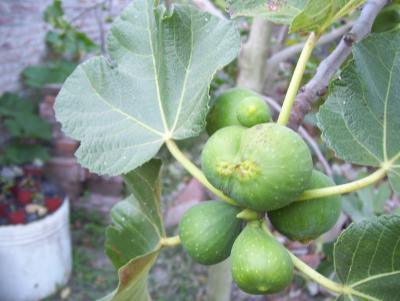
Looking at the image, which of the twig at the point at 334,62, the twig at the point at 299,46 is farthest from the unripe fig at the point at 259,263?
the twig at the point at 299,46

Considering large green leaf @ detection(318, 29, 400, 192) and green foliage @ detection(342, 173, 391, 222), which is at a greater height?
large green leaf @ detection(318, 29, 400, 192)

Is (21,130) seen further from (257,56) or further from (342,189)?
(342,189)

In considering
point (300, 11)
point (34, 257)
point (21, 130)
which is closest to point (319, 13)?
point (300, 11)

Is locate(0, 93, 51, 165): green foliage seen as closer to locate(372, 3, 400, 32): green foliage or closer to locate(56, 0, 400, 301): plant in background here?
locate(56, 0, 400, 301): plant in background

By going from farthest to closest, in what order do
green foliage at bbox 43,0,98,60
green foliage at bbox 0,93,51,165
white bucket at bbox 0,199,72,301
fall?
green foliage at bbox 0,93,51,165
white bucket at bbox 0,199,72,301
green foliage at bbox 43,0,98,60

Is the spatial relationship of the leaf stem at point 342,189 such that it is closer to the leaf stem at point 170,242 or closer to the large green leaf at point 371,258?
the large green leaf at point 371,258

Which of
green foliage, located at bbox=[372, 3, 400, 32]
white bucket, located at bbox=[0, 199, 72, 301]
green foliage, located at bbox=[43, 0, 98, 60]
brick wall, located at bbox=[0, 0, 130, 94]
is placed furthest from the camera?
brick wall, located at bbox=[0, 0, 130, 94]

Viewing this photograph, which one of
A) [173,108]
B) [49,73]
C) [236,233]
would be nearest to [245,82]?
[173,108]

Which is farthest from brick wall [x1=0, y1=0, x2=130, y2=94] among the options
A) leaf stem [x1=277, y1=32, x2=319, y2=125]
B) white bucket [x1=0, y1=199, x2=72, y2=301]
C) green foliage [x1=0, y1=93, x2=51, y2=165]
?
leaf stem [x1=277, y1=32, x2=319, y2=125]
